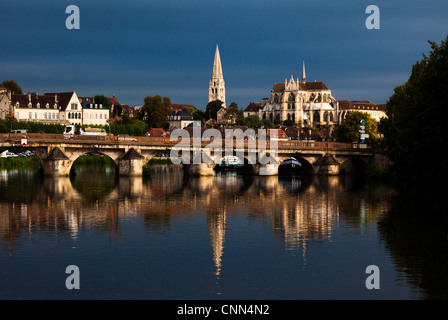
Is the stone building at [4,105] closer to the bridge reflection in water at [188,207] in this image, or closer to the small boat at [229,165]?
the small boat at [229,165]

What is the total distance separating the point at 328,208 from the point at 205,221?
42.6ft

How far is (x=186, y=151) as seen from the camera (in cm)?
9125

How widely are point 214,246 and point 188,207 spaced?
18.8 meters

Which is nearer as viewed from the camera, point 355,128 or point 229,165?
point 355,128

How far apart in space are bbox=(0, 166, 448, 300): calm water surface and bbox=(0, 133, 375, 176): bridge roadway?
57.8ft

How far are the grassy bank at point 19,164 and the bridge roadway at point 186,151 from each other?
85.0 feet

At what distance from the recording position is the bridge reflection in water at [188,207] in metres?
43.2

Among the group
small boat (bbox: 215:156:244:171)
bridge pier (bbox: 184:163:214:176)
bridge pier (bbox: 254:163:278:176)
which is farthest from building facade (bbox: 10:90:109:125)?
bridge pier (bbox: 254:163:278:176)

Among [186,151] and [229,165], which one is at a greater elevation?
[186,151]

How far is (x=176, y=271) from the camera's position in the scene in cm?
3177

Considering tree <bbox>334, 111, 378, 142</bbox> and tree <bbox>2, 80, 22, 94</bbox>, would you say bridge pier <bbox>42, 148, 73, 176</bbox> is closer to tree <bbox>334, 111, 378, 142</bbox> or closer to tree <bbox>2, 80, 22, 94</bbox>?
tree <bbox>334, 111, 378, 142</bbox>

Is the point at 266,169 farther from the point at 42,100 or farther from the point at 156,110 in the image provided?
the point at 156,110

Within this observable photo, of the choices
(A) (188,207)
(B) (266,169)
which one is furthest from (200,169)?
(A) (188,207)
